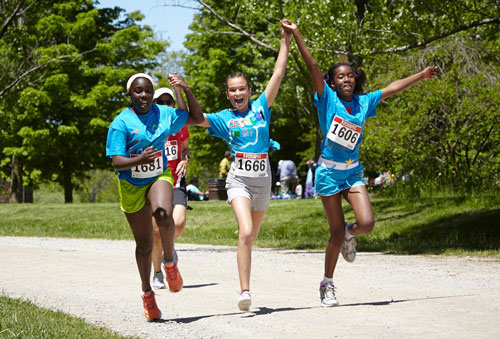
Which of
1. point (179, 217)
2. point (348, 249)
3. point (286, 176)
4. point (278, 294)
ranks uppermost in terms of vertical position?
point (286, 176)

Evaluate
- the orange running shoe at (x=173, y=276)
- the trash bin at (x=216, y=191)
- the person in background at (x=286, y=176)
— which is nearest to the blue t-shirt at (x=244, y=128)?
the orange running shoe at (x=173, y=276)

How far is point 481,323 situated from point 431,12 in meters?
8.21

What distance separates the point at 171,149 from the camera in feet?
25.3

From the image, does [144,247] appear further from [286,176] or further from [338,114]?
[286,176]

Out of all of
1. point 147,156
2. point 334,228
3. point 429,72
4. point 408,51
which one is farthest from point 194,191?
point 147,156

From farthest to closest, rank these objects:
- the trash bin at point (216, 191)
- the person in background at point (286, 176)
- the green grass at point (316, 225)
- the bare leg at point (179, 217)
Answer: the person in background at point (286, 176), the trash bin at point (216, 191), the green grass at point (316, 225), the bare leg at point (179, 217)

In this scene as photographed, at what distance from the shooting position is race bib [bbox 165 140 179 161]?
7703 millimetres

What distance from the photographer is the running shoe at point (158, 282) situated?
756 centimetres

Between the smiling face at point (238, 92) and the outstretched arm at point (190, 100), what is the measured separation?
45 centimetres

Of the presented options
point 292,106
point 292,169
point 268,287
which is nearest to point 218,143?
point 292,106

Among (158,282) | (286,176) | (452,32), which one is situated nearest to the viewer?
(158,282)

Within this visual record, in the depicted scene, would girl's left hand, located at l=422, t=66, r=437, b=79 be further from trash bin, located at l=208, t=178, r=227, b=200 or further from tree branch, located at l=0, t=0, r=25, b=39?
trash bin, located at l=208, t=178, r=227, b=200

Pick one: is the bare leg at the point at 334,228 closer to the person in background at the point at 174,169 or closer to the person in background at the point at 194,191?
the person in background at the point at 174,169

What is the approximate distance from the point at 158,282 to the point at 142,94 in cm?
269
